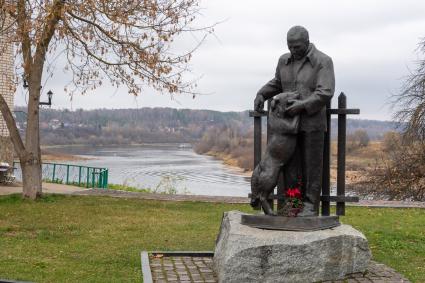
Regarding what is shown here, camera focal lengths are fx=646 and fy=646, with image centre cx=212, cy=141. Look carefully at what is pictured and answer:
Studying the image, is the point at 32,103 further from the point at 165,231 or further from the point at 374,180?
the point at 374,180

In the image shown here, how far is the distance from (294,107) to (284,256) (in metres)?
1.62

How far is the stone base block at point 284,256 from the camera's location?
6.50 metres

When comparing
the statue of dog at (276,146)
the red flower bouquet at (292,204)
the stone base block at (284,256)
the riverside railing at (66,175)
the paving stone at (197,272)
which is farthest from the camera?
the riverside railing at (66,175)

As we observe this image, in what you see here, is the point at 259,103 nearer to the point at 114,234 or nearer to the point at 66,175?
the point at 114,234

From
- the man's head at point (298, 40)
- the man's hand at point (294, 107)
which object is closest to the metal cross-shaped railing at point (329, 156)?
the man's hand at point (294, 107)

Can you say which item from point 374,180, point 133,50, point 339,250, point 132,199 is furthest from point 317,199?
point 374,180

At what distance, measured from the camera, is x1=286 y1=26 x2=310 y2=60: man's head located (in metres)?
7.17

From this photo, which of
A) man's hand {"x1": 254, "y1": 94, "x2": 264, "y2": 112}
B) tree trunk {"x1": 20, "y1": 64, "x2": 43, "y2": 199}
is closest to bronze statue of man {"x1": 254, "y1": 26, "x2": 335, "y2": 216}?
man's hand {"x1": 254, "y1": 94, "x2": 264, "y2": 112}

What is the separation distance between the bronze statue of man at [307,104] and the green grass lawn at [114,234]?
156cm

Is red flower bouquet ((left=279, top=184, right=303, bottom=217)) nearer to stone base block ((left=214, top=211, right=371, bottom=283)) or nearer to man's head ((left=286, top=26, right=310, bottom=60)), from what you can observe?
stone base block ((left=214, top=211, right=371, bottom=283))

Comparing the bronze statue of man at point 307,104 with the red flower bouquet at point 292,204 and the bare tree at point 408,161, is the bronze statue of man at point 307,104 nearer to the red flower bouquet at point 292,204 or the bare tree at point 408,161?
the red flower bouquet at point 292,204

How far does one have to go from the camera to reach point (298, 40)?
23.5 feet

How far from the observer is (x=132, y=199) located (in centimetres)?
1552

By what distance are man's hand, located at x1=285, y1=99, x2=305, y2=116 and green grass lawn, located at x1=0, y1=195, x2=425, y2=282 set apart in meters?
2.28
